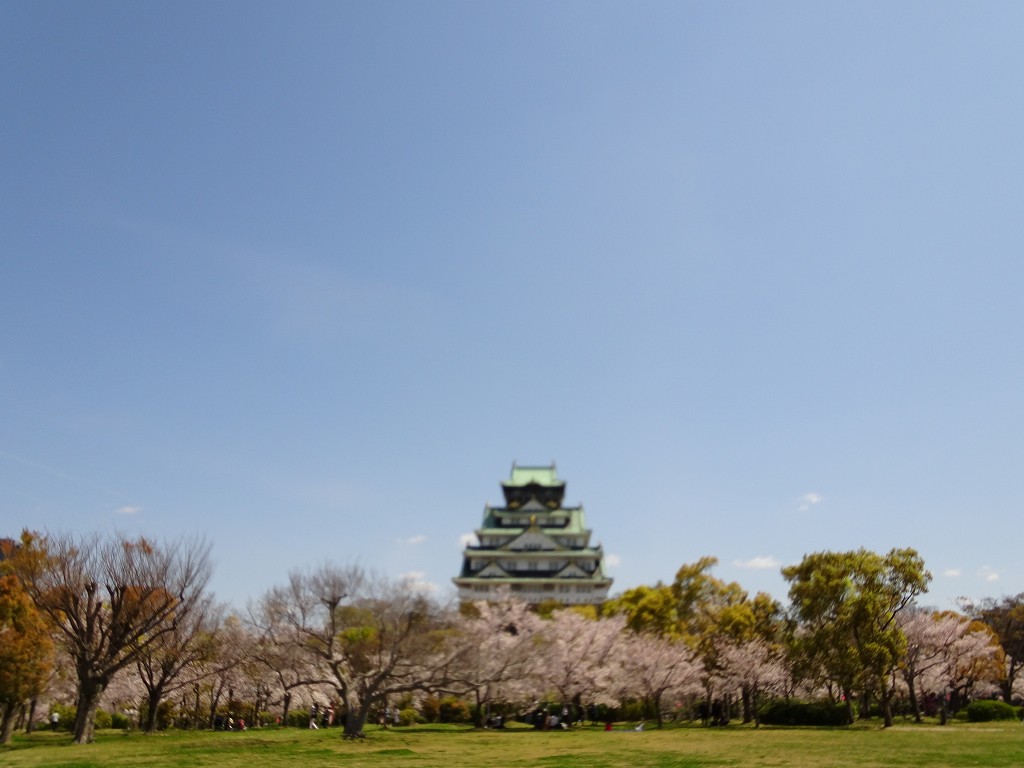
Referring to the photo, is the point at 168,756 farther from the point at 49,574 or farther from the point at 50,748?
the point at 49,574

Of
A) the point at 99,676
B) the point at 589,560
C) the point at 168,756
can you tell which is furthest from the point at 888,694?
the point at 589,560

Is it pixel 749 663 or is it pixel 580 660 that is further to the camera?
pixel 580 660

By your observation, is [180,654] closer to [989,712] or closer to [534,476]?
[989,712]

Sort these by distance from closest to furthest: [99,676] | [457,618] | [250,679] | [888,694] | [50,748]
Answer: [50,748] < [99,676] < [888,694] < [250,679] < [457,618]

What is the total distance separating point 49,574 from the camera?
1070 inches

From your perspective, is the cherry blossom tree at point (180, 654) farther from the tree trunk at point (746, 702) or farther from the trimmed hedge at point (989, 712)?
the trimmed hedge at point (989, 712)

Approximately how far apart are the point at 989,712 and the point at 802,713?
26.2ft

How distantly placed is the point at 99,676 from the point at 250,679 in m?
11.6

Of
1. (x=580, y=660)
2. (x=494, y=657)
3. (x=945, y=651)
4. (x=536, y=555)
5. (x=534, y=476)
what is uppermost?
(x=534, y=476)

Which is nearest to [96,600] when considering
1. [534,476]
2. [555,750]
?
[555,750]

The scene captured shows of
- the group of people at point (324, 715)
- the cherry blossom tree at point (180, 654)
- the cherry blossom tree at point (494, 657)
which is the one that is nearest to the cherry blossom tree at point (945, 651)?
the cherry blossom tree at point (494, 657)

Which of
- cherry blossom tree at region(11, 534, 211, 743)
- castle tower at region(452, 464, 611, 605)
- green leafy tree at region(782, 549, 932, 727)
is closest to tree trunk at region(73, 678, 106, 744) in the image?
cherry blossom tree at region(11, 534, 211, 743)

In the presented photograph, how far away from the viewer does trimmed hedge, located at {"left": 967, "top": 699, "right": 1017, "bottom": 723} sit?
33.2 metres

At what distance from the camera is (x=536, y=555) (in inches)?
2975
